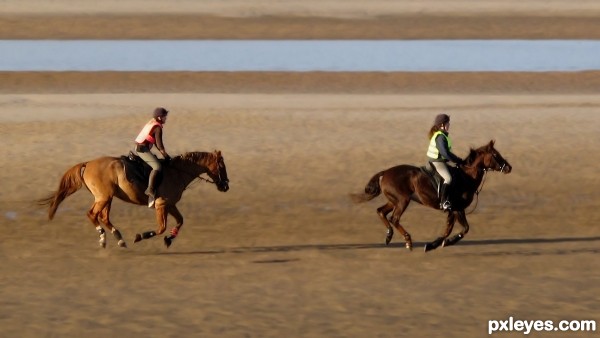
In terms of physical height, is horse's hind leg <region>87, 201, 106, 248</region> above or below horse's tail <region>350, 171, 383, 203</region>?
below

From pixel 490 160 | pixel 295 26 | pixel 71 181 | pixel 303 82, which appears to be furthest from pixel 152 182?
pixel 295 26

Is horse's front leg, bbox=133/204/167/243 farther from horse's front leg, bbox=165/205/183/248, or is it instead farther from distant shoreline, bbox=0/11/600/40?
distant shoreline, bbox=0/11/600/40

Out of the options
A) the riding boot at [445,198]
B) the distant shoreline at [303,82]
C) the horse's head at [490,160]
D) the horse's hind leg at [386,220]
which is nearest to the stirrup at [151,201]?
the horse's hind leg at [386,220]

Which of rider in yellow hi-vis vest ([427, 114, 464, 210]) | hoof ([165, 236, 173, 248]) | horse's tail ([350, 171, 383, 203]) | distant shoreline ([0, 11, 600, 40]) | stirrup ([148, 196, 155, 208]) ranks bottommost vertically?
hoof ([165, 236, 173, 248])

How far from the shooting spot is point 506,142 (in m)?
29.2

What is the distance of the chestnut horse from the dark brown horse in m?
2.39

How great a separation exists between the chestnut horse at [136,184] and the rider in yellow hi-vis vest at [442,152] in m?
2.97

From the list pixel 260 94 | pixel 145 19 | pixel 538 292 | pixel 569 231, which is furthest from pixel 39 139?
pixel 145 19

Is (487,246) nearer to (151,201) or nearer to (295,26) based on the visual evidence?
(151,201)

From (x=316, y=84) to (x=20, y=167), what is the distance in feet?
45.7

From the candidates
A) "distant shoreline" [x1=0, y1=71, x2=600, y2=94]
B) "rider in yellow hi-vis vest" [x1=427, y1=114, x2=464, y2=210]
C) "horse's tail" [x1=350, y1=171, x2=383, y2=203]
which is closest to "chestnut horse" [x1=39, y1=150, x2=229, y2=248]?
"horse's tail" [x1=350, y1=171, x2=383, y2=203]

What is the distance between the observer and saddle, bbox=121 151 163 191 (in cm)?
1978

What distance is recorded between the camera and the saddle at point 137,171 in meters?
19.8

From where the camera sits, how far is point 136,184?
1984 centimetres
